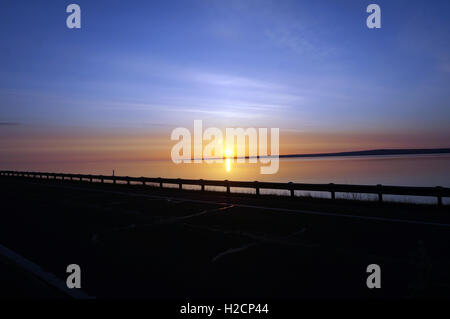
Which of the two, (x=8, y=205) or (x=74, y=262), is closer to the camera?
(x=74, y=262)

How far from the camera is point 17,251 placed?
23.9 ft

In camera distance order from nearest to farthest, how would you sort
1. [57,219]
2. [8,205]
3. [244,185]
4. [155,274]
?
1. [155,274]
2. [57,219]
3. [8,205]
4. [244,185]

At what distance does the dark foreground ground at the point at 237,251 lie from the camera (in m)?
4.98

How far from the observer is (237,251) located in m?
6.82

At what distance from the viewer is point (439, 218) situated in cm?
1009

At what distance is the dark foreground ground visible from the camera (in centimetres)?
498

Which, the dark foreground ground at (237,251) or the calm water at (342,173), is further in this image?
the calm water at (342,173)

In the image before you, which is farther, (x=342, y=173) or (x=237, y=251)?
(x=342, y=173)

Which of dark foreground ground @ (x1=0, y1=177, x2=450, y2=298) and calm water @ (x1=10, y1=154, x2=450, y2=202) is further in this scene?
calm water @ (x1=10, y1=154, x2=450, y2=202)

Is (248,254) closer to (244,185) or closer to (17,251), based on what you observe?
(17,251)

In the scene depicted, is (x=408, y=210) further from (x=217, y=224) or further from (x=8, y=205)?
(x=8, y=205)
